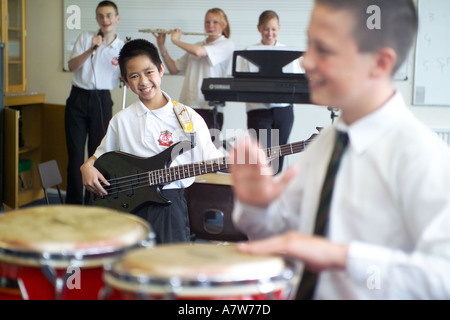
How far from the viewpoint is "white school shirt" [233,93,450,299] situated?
99 centimetres

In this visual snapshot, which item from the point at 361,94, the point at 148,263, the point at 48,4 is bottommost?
the point at 148,263

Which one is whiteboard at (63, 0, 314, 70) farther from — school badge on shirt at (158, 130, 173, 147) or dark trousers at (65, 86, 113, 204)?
school badge on shirt at (158, 130, 173, 147)

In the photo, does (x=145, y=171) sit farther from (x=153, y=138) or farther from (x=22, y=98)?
(x=22, y=98)

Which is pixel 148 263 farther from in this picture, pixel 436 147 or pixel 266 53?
pixel 266 53

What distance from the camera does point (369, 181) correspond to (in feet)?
3.57

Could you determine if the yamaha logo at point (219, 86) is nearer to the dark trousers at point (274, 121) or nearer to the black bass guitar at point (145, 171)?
the black bass guitar at point (145, 171)

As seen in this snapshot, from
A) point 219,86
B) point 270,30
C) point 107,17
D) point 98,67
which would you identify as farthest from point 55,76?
point 219,86

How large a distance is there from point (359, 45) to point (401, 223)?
322mm

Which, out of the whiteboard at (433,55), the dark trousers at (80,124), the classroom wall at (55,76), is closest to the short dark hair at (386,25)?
the dark trousers at (80,124)

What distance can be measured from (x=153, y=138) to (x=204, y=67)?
2158mm

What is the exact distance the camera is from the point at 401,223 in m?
1.07

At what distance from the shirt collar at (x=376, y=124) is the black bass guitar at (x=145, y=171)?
123cm

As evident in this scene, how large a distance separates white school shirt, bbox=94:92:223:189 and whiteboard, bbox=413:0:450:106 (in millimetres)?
2911
